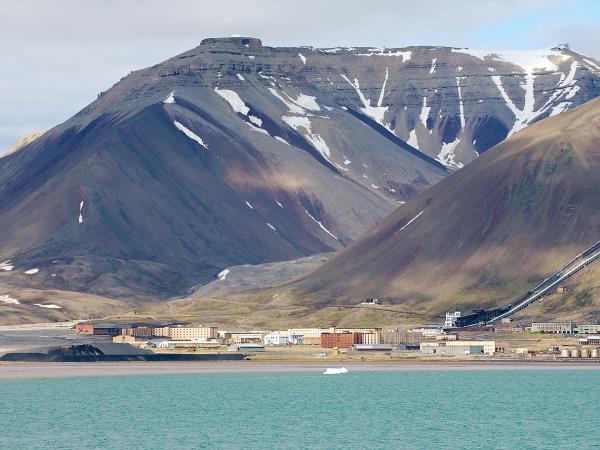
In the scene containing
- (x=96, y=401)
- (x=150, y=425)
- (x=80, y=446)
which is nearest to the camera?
(x=80, y=446)

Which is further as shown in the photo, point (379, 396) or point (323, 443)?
point (379, 396)

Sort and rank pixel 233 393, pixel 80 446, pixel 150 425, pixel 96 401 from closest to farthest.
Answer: pixel 80 446 → pixel 150 425 → pixel 96 401 → pixel 233 393

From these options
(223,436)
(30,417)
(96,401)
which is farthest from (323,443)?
(96,401)

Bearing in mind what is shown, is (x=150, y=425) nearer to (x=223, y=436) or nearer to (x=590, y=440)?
(x=223, y=436)

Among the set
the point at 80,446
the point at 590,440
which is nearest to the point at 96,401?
the point at 80,446

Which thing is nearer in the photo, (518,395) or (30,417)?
(30,417)

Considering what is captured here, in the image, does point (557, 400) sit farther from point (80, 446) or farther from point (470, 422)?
point (80, 446)
